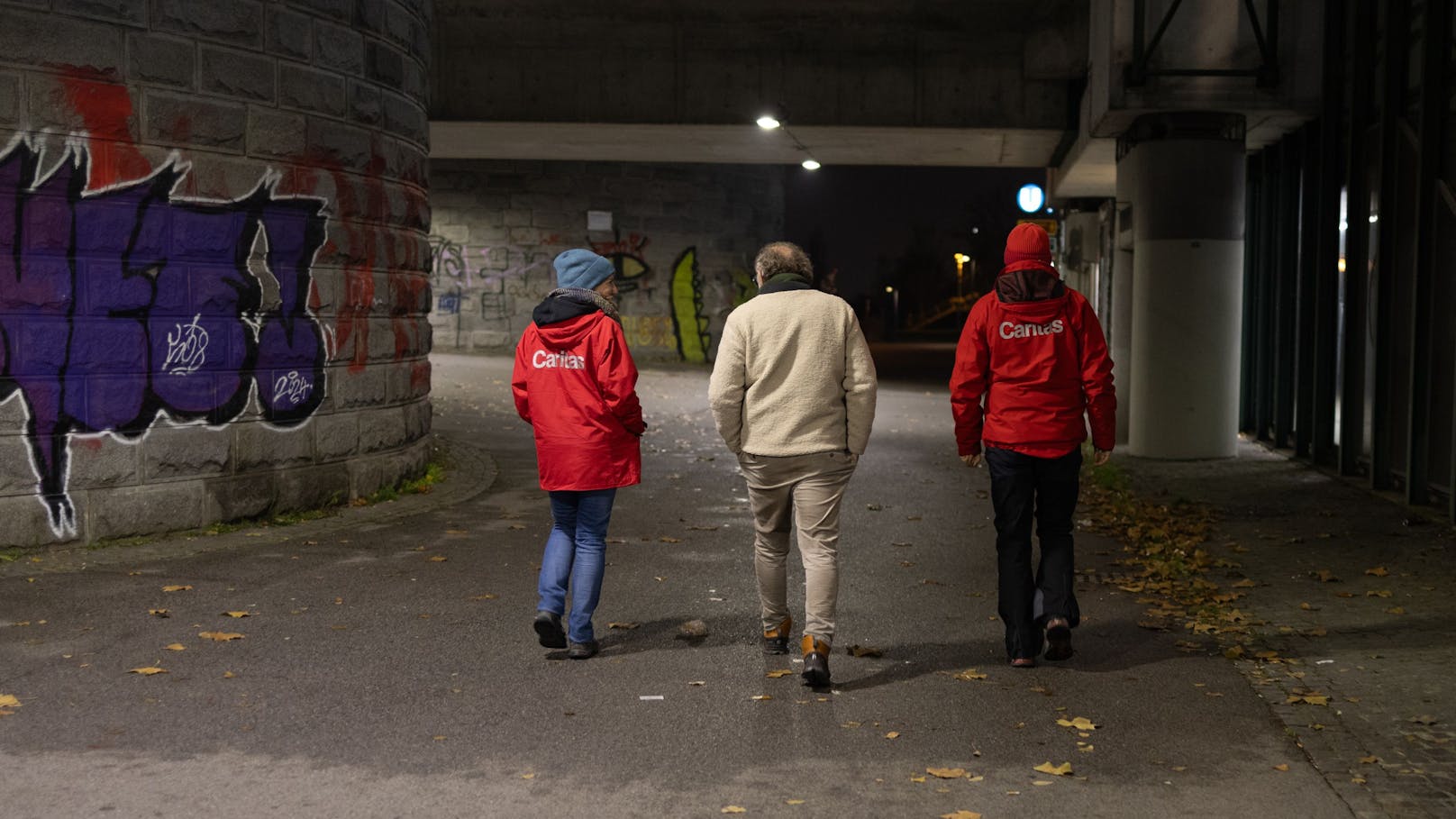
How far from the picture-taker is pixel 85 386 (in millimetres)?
9188

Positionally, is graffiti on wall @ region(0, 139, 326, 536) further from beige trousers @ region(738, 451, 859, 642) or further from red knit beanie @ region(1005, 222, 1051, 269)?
red knit beanie @ region(1005, 222, 1051, 269)

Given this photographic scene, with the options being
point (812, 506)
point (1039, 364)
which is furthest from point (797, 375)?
point (1039, 364)

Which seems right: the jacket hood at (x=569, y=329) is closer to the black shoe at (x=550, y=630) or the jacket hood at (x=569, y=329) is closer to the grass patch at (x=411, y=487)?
the black shoe at (x=550, y=630)

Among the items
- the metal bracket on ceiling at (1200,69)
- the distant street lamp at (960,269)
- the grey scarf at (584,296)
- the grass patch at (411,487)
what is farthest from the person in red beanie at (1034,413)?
the distant street lamp at (960,269)

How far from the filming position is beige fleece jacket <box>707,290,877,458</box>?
6.36m

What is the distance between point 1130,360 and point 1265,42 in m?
4.16

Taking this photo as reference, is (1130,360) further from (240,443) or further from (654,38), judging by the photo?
(240,443)

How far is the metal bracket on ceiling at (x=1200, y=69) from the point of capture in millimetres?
13852

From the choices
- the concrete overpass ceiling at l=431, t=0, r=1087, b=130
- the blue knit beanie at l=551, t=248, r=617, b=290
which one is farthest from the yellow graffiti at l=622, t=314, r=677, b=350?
the blue knit beanie at l=551, t=248, r=617, b=290

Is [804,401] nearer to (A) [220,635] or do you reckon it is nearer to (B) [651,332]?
(A) [220,635]

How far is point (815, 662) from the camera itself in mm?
6141

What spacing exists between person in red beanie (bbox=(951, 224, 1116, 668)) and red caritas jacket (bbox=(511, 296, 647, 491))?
1425mm

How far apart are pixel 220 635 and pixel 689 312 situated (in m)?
26.0


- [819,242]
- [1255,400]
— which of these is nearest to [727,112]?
[1255,400]
